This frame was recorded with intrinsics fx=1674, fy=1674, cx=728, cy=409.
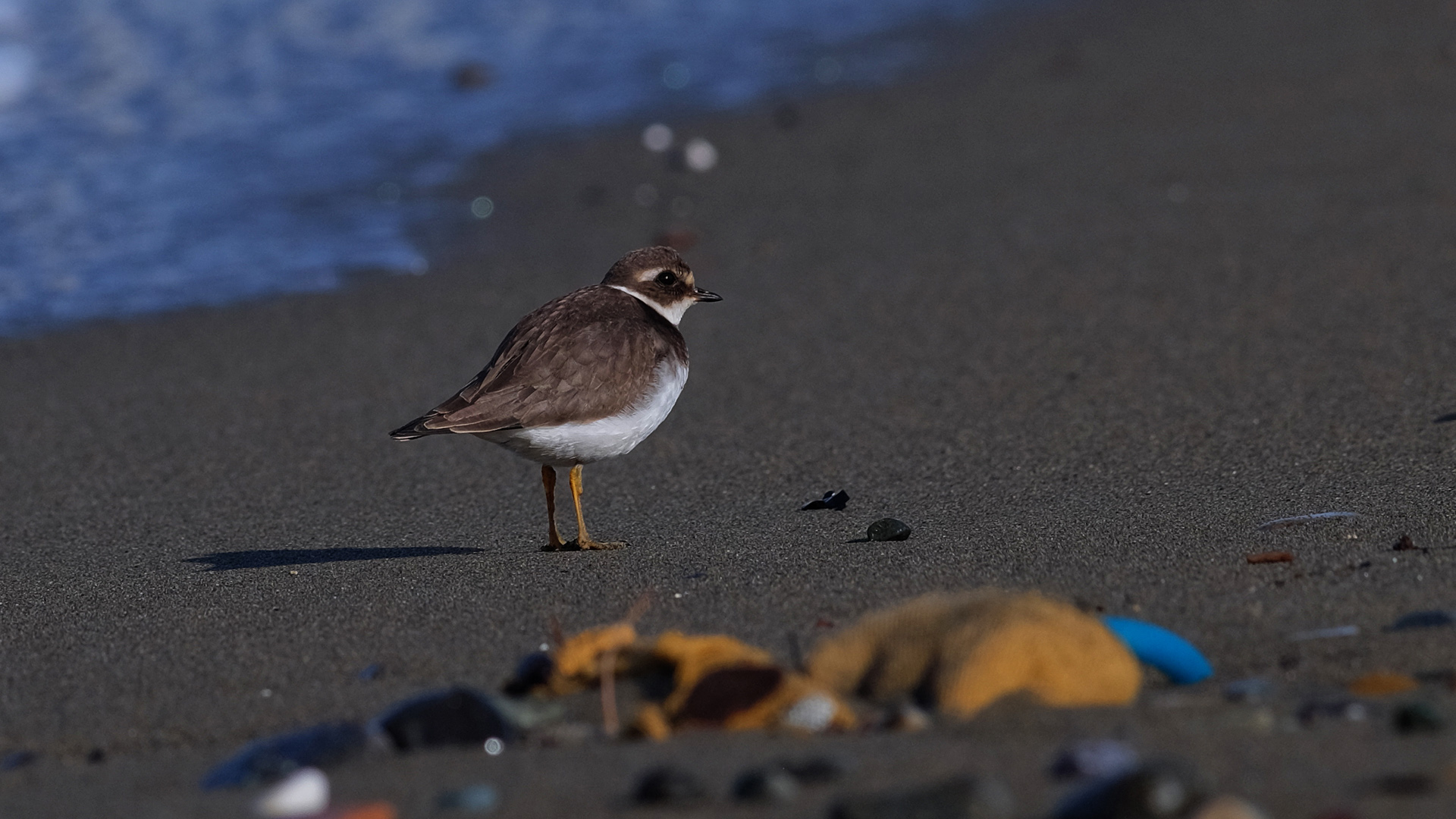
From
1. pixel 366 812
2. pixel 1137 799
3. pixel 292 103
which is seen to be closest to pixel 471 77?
pixel 292 103

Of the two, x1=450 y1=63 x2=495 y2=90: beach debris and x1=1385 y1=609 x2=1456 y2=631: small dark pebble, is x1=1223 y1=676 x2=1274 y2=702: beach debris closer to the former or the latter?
x1=1385 y1=609 x2=1456 y2=631: small dark pebble

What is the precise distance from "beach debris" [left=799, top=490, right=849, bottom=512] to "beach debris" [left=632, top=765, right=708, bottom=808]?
2.22 metres

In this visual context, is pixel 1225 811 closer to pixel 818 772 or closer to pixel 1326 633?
pixel 818 772

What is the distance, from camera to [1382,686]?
9.68 feet

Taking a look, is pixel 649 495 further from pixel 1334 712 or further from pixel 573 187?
pixel 573 187

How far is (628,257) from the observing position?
517 cm

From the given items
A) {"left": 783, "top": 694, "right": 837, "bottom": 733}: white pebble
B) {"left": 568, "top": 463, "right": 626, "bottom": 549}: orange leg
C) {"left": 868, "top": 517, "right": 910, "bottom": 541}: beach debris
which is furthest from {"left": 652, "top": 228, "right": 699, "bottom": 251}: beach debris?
{"left": 783, "top": 694, "right": 837, "bottom": 733}: white pebble

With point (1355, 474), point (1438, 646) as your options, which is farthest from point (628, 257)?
point (1438, 646)

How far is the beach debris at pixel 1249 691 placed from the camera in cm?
292

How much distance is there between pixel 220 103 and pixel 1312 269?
7599 millimetres

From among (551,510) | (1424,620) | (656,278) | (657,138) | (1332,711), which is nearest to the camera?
(1332,711)

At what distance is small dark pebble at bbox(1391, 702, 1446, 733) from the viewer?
2660 millimetres

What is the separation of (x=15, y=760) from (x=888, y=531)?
2162 mm

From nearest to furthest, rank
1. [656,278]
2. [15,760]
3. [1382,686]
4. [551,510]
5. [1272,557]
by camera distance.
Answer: [1382,686] → [15,760] → [1272,557] → [551,510] → [656,278]
